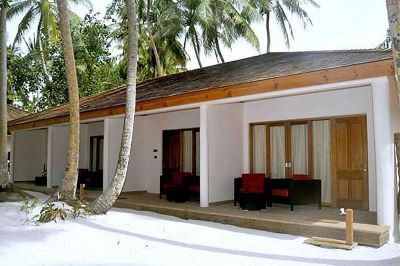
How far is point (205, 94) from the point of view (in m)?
8.40

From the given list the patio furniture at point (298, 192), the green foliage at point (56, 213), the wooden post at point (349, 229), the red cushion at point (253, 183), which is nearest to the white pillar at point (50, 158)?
the green foliage at point (56, 213)

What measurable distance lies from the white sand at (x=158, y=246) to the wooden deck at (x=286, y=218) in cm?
18

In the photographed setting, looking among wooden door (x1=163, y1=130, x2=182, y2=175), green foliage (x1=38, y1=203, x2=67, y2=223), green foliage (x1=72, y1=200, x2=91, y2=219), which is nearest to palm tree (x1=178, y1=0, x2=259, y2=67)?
wooden door (x1=163, y1=130, x2=182, y2=175)

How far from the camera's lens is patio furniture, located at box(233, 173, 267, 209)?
8.27m

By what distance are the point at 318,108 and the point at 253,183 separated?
2.33 meters

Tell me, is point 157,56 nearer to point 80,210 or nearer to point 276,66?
point 276,66

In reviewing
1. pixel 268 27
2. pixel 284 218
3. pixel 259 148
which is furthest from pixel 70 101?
pixel 268 27

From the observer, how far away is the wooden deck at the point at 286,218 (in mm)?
5965

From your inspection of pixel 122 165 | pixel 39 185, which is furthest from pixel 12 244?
pixel 39 185

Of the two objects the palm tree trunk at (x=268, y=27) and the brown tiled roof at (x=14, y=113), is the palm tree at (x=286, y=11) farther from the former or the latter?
the brown tiled roof at (x=14, y=113)

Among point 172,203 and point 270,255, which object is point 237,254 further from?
point 172,203

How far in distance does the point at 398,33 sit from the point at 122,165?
5813 millimetres

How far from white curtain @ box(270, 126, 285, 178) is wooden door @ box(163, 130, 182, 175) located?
10.4 ft

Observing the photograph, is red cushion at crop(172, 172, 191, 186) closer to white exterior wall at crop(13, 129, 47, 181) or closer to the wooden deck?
the wooden deck
